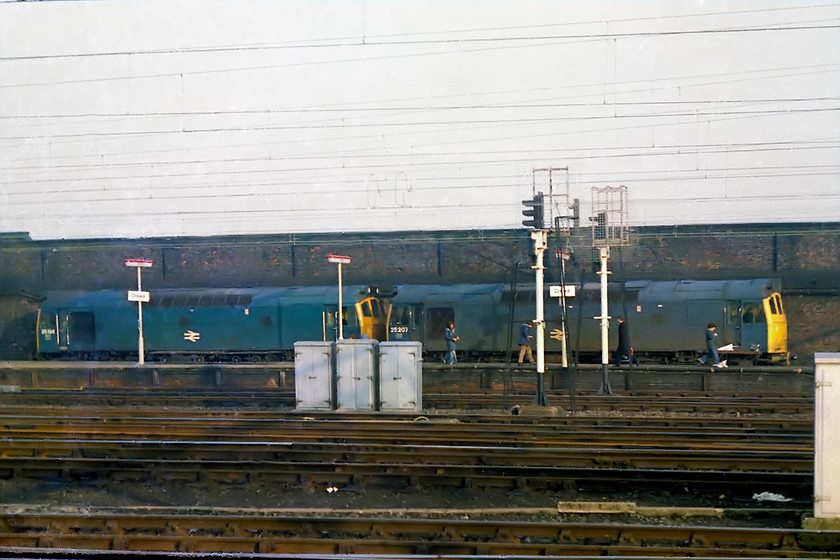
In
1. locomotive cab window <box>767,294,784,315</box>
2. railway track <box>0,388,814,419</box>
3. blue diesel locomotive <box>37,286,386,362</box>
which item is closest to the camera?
railway track <box>0,388,814,419</box>

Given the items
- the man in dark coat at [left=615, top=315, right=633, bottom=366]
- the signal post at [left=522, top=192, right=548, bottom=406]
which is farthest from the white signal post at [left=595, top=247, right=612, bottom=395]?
the signal post at [left=522, top=192, right=548, bottom=406]

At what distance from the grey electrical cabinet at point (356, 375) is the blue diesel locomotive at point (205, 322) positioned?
10549mm

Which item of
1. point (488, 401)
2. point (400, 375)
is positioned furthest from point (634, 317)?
point (400, 375)

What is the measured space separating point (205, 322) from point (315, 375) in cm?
1254

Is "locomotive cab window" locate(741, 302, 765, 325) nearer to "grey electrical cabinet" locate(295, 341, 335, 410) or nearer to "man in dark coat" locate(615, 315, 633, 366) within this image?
"man in dark coat" locate(615, 315, 633, 366)

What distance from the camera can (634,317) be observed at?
76.1ft

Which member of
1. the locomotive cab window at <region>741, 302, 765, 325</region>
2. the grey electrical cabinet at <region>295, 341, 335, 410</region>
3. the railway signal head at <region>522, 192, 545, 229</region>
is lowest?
the grey electrical cabinet at <region>295, 341, 335, 410</region>

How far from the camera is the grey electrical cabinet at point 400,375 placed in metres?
13.9

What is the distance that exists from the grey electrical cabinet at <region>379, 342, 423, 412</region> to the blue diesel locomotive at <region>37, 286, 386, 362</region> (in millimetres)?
10668

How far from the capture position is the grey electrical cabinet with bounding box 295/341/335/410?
14133mm

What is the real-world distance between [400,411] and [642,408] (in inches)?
194

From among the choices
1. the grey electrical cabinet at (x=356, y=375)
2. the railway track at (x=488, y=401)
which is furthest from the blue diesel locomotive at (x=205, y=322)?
the grey electrical cabinet at (x=356, y=375)

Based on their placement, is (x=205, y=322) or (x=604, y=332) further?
(x=205, y=322)

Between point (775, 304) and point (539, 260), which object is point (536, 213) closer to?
point (539, 260)
